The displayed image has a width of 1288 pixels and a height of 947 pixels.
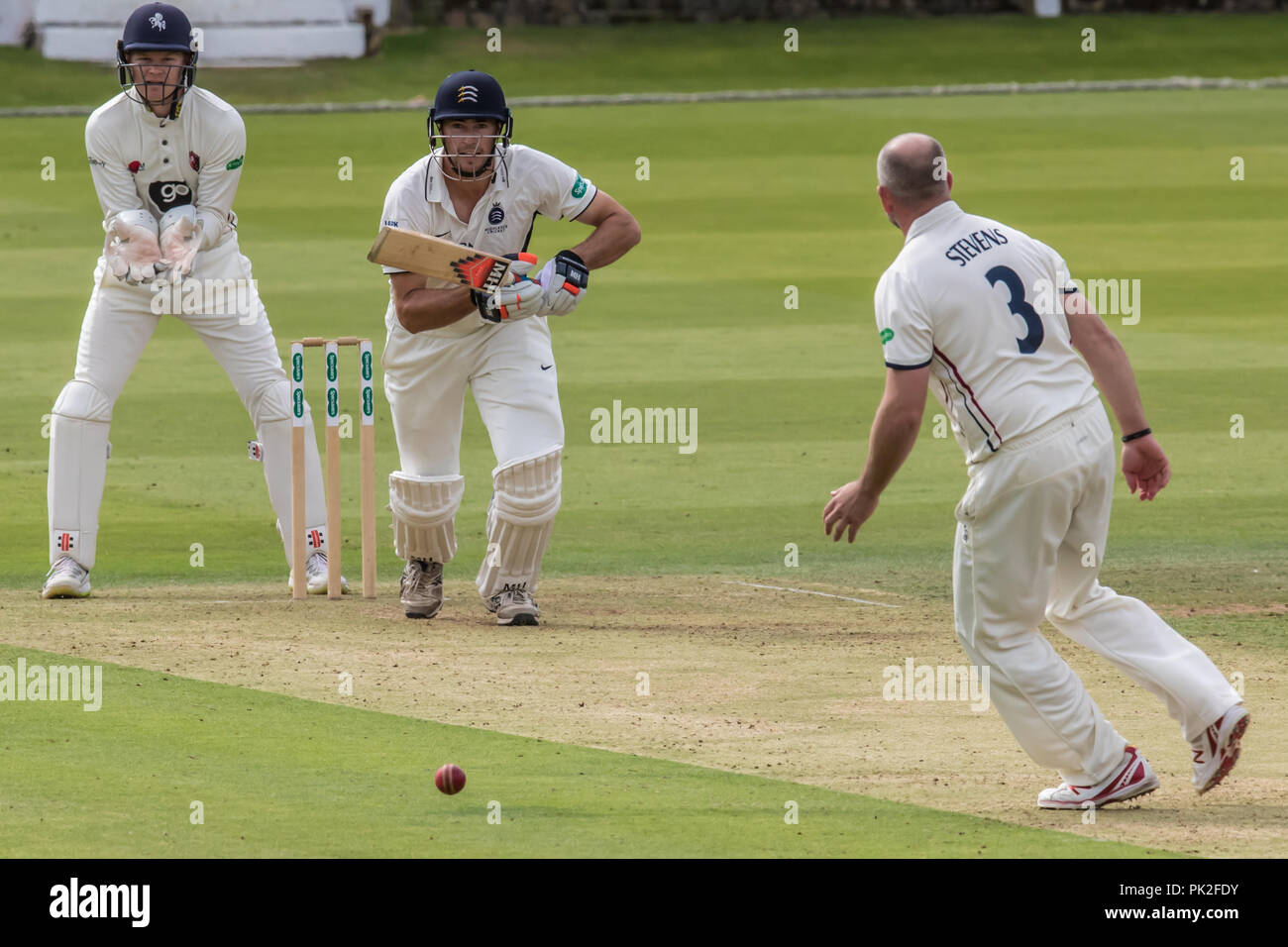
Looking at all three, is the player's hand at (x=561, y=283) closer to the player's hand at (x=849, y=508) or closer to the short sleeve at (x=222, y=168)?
the short sleeve at (x=222, y=168)

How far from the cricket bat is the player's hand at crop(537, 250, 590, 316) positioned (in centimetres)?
18

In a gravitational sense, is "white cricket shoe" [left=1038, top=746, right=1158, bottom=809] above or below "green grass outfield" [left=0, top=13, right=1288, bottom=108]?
below

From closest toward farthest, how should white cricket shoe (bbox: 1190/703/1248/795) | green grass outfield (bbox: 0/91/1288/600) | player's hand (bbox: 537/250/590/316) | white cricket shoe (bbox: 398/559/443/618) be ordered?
white cricket shoe (bbox: 1190/703/1248/795) < player's hand (bbox: 537/250/590/316) < white cricket shoe (bbox: 398/559/443/618) < green grass outfield (bbox: 0/91/1288/600)

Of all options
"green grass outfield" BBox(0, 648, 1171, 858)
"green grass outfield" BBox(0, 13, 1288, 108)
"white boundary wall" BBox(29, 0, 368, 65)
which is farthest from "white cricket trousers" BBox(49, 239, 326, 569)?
"white boundary wall" BBox(29, 0, 368, 65)

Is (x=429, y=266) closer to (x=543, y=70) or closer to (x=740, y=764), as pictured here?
(x=740, y=764)

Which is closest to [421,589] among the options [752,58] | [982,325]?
[982,325]

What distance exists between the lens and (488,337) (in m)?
8.34

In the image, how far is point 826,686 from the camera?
7.31 m

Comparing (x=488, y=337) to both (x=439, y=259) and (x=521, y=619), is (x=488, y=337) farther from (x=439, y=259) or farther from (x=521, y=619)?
(x=521, y=619)

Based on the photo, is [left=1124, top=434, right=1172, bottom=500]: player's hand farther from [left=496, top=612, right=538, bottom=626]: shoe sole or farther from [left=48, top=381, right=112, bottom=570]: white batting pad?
[left=48, top=381, right=112, bottom=570]: white batting pad

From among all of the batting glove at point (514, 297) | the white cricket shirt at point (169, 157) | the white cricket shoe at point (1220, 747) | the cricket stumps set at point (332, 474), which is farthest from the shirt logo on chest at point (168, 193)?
the white cricket shoe at point (1220, 747)

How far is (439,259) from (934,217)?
2.63m

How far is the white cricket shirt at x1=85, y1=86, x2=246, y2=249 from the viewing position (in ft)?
29.0

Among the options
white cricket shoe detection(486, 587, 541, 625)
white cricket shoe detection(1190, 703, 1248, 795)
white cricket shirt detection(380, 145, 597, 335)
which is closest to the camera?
white cricket shoe detection(1190, 703, 1248, 795)
